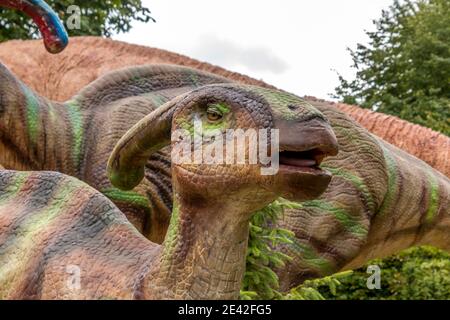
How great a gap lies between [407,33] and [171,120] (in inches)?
450

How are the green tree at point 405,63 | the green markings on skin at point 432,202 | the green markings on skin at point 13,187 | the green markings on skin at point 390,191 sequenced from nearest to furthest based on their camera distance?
the green markings on skin at point 13,187 < the green markings on skin at point 390,191 < the green markings on skin at point 432,202 < the green tree at point 405,63

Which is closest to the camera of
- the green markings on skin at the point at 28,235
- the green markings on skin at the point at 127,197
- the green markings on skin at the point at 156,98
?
the green markings on skin at the point at 28,235

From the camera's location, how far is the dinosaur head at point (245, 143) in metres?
1.37

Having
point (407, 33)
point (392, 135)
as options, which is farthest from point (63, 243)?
point (407, 33)

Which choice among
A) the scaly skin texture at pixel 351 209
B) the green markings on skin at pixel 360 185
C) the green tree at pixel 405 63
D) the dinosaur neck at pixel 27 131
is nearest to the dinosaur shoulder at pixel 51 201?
the dinosaur neck at pixel 27 131

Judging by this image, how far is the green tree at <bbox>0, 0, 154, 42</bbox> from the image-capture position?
6.89 metres

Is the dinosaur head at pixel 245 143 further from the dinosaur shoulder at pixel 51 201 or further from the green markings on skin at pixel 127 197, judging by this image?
the green markings on skin at pixel 127 197

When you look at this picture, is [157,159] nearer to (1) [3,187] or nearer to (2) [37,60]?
(1) [3,187]

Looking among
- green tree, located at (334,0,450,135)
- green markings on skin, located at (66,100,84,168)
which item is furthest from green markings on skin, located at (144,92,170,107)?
green tree, located at (334,0,450,135)

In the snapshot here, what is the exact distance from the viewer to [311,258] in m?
3.27

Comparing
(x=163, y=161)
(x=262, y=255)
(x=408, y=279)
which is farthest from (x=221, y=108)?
(x=408, y=279)

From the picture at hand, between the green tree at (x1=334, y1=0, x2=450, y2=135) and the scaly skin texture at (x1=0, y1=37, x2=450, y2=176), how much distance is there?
5.93 metres

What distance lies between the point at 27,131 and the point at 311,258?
1142 mm

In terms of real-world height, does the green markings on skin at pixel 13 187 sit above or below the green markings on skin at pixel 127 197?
below
